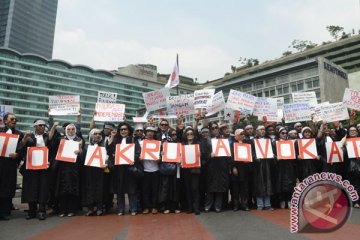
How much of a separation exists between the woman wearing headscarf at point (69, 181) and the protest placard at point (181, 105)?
3.34 meters

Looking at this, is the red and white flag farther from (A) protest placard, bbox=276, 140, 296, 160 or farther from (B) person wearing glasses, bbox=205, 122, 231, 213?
(A) protest placard, bbox=276, 140, 296, 160

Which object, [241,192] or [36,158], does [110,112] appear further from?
[241,192]

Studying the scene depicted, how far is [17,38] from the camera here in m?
133

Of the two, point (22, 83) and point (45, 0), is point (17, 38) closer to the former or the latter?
point (45, 0)

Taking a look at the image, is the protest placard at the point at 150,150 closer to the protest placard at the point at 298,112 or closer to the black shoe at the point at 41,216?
the black shoe at the point at 41,216

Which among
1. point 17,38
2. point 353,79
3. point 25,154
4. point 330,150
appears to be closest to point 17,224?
point 25,154

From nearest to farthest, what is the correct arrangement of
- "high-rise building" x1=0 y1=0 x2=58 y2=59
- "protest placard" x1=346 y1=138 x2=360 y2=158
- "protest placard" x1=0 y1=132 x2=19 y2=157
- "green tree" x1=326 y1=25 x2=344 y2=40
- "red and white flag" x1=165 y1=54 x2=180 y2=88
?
"protest placard" x1=0 y1=132 x2=19 y2=157 → "protest placard" x1=346 y1=138 x2=360 y2=158 → "red and white flag" x1=165 y1=54 x2=180 y2=88 → "green tree" x1=326 y1=25 x2=344 y2=40 → "high-rise building" x1=0 y1=0 x2=58 y2=59

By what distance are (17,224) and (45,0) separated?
15878 cm


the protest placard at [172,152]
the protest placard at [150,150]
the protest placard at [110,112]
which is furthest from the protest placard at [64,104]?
the protest placard at [172,152]

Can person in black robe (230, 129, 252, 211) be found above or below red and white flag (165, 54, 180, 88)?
below

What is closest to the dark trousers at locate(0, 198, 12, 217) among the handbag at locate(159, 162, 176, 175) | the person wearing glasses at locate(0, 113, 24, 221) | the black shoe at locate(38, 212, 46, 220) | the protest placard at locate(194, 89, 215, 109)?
the person wearing glasses at locate(0, 113, 24, 221)

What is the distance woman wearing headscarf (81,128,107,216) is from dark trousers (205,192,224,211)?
240 centimetres

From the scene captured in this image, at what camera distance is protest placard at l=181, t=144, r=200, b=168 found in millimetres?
7668

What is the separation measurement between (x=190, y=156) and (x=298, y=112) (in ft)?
14.4
